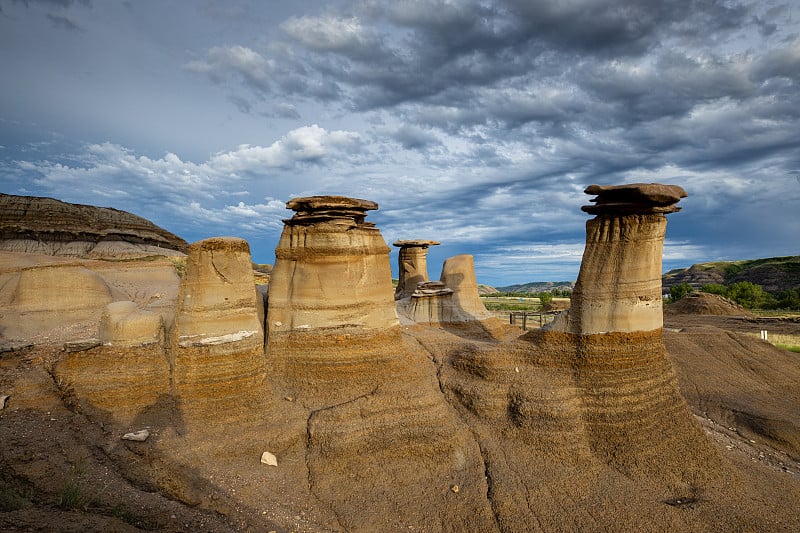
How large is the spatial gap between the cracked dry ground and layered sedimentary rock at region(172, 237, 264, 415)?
53 centimetres

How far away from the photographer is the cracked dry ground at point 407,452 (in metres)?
7.57

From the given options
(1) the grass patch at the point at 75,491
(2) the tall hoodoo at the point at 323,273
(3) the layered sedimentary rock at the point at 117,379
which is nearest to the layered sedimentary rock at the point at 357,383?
(2) the tall hoodoo at the point at 323,273

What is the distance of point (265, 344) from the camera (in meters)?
11.4

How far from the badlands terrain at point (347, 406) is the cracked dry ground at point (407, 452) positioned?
4 centimetres

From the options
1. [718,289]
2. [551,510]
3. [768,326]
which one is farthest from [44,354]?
[718,289]

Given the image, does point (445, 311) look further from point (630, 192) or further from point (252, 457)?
point (252, 457)

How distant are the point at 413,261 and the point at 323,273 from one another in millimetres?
18096

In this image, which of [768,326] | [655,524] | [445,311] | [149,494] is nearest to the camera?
[149,494]

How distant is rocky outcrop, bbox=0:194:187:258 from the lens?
2806 cm

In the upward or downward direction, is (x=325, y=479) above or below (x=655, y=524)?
above

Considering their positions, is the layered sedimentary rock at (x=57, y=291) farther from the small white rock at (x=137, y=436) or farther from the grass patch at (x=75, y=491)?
the grass patch at (x=75, y=491)

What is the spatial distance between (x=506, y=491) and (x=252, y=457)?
18.0ft

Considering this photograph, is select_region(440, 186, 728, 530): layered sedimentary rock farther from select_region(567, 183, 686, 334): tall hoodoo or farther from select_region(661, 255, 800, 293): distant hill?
select_region(661, 255, 800, 293): distant hill

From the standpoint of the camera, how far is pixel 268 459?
8.83 m
